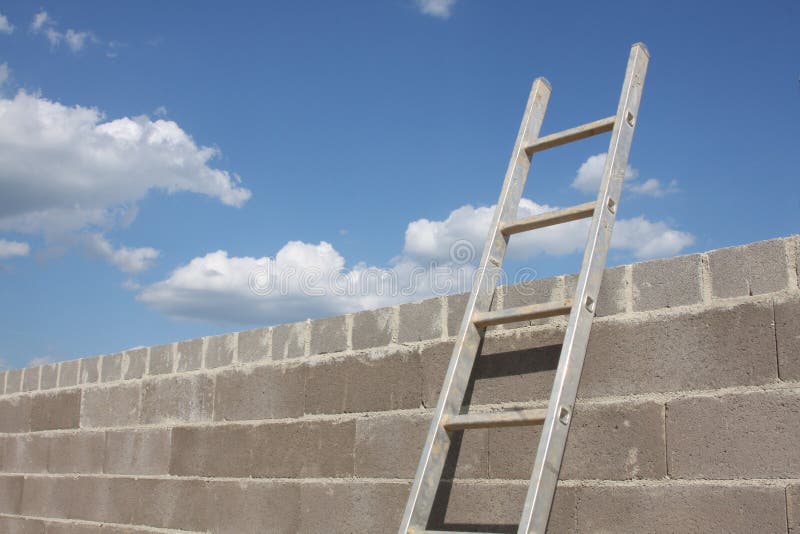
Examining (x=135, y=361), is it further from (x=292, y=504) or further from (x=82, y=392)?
(x=292, y=504)

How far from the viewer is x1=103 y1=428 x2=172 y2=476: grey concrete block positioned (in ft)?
14.6

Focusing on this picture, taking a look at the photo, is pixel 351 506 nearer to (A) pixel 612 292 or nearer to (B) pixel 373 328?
(B) pixel 373 328

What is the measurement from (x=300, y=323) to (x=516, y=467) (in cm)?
136

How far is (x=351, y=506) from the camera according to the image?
11.1 ft

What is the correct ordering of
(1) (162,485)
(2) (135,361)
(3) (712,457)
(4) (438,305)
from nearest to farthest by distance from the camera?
(3) (712,457) < (4) (438,305) < (1) (162,485) < (2) (135,361)

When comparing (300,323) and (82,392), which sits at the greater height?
(300,323)

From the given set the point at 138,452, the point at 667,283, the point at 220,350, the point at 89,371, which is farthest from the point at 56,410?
the point at 667,283

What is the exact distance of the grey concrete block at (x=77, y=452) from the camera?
494cm

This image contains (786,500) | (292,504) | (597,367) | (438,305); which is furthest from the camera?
(292,504)

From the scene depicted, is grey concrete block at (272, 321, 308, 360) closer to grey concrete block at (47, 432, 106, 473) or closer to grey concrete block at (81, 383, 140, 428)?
grey concrete block at (81, 383, 140, 428)

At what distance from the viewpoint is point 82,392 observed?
17.1ft

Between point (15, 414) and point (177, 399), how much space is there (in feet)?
6.58

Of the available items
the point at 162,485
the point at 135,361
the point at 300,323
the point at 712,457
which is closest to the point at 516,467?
the point at 712,457

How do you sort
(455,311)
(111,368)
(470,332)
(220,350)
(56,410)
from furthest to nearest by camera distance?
1. (56,410)
2. (111,368)
3. (220,350)
4. (455,311)
5. (470,332)
